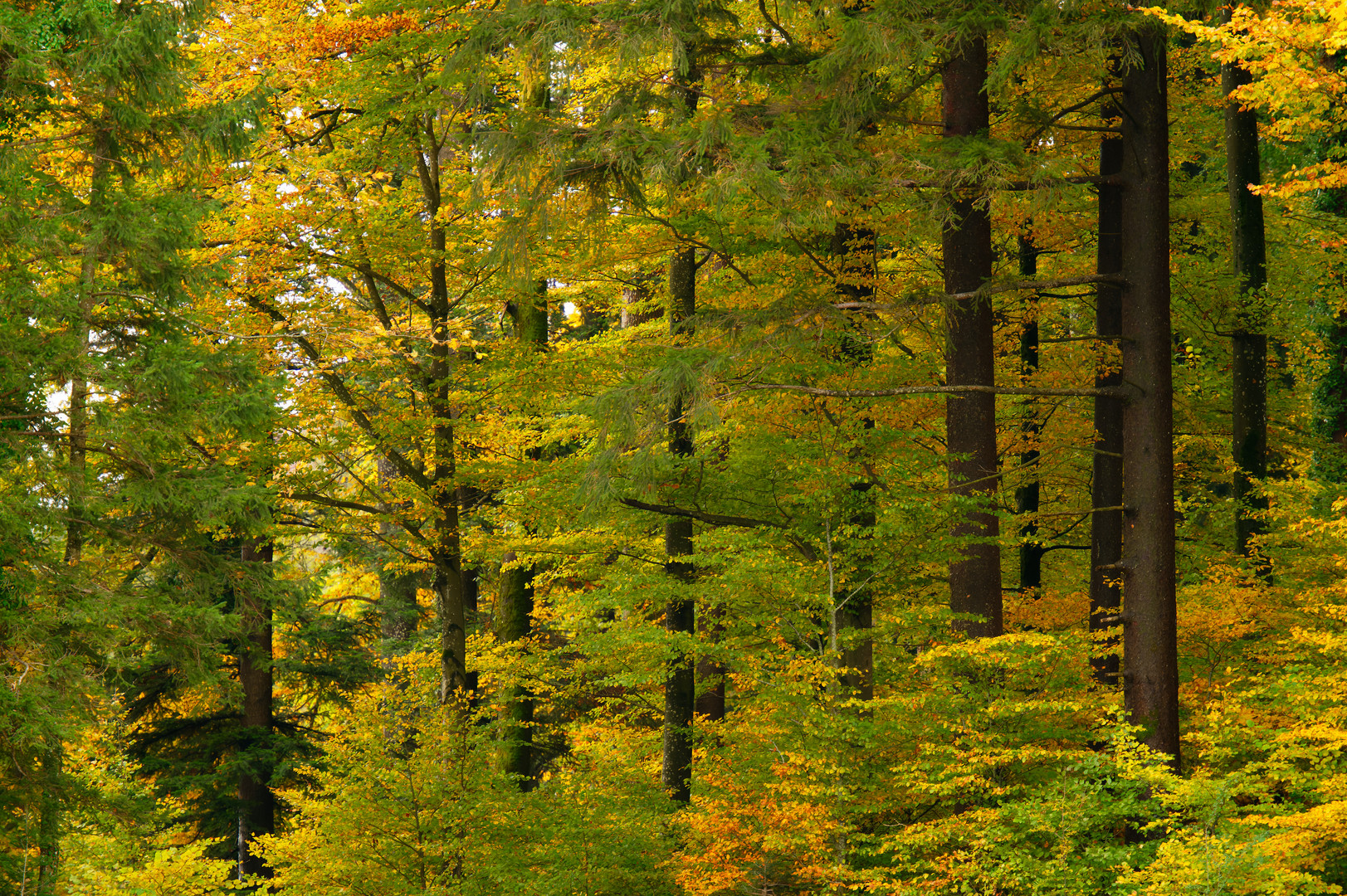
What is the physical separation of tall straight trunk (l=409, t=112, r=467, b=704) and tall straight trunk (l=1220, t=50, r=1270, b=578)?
8910mm

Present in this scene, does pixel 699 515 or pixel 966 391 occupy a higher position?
pixel 966 391

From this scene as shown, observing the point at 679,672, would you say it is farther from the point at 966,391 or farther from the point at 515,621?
the point at 966,391

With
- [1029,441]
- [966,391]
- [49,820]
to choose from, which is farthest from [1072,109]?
[49,820]

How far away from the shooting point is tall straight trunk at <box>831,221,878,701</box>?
9492 mm

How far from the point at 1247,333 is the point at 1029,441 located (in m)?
2.85

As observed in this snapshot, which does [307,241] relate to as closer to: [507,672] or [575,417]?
[575,417]

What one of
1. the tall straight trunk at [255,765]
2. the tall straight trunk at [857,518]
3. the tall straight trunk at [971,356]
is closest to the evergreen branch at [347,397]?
the tall straight trunk at [255,765]

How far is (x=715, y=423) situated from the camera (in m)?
8.49

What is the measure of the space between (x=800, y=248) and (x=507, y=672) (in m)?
6.92

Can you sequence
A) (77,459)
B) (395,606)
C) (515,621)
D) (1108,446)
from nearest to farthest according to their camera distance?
(77,459), (1108,446), (515,621), (395,606)

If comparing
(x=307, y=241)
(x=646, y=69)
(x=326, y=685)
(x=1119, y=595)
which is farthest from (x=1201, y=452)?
(x=326, y=685)

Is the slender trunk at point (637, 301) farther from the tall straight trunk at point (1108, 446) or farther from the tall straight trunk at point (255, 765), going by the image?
the tall straight trunk at point (255, 765)

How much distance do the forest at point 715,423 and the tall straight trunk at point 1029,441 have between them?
10 cm

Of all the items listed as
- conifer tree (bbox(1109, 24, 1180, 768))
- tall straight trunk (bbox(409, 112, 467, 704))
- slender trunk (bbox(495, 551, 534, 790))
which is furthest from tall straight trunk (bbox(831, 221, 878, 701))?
slender trunk (bbox(495, 551, 534, 790))
